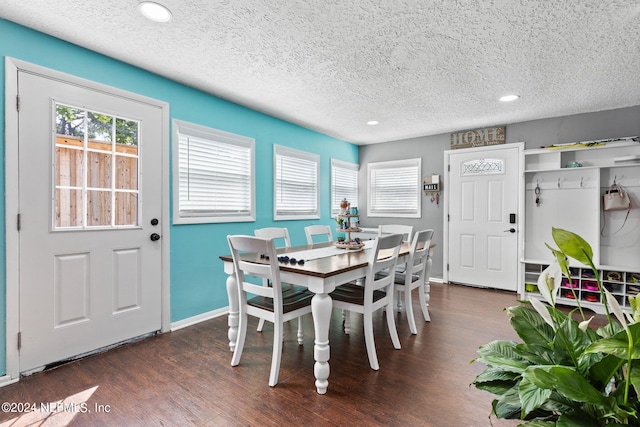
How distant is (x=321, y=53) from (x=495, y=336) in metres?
2.87

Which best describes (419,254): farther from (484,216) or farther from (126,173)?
(126,173)

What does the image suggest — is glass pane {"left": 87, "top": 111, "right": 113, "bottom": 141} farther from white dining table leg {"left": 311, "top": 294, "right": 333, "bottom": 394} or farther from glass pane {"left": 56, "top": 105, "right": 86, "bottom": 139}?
white dining table leg {"left": 311, "top": 294, "right": 333, "bottom": 394}

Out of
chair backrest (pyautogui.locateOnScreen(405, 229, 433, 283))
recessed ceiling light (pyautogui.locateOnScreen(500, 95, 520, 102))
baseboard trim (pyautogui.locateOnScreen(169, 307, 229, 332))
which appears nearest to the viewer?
chair backrest (pyautogui.locateOnScreen(405, 229, 433, 283))

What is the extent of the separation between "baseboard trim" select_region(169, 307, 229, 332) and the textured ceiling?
230 cm

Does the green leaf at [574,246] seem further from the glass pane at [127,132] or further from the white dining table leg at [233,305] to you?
the glass pane at [127,132]

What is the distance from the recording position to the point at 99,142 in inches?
98.1

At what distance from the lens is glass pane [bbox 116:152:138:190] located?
8.55ft

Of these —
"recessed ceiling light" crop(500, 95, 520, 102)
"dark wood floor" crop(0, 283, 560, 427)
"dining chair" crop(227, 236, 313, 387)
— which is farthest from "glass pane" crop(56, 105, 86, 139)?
"recessed ceiling light" crop(500, 95, 520, 102)

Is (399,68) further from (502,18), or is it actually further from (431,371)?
(431,371)

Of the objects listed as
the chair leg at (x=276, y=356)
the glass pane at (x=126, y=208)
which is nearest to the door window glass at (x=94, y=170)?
the glass pane at (x=126, y=208)

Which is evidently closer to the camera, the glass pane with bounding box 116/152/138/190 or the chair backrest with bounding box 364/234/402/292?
the chair backrest with bounding box 364/234/402/292

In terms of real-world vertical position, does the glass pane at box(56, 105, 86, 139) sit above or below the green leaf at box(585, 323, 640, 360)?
above

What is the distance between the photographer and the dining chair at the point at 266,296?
2021mm

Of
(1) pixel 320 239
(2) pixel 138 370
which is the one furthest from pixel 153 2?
(1) pixel 320 239
